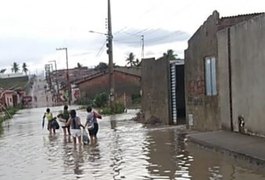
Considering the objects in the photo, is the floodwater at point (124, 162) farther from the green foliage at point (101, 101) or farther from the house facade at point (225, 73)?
the green foliage at point (101, 101)

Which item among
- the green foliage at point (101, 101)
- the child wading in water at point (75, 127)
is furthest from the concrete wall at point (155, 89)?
the green foliage at point (101, 101)

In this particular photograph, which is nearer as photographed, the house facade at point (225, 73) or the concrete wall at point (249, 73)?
the concrete wall at point (249, 73)

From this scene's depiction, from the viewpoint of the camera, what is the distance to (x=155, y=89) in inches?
1222

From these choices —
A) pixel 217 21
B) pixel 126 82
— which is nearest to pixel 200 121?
pixel 217 21

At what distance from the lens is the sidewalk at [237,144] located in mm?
13054

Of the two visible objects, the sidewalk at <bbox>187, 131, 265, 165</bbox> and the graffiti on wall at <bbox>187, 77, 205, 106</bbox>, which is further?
the graffiti on wall at <bbox>187, 77, 205, 106</bbox>

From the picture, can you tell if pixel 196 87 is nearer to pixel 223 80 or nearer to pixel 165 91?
pixel 223 80

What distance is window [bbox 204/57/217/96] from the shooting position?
71.5 feet

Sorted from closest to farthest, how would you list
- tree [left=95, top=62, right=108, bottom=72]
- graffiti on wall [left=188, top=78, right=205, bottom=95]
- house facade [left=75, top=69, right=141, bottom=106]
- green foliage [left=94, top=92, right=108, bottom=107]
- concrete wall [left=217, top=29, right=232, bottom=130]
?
1. concrete wall [left=217, top=29, right=232, bottom=130]
2. graffiti on wall [left=188, top=78, right=205, bottom=95]
3. green foliage [left=94, top=92, right=108, bottom=107]
4. house facade [left=75, top=69, right=141, bottom=106]
5. tree [left=95, top=62, right=108, bottom=72]

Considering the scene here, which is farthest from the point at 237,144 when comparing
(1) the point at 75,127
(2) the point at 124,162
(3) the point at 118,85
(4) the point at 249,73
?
(3) the point at 118,85

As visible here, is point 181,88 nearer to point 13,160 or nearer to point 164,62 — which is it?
point 164,62

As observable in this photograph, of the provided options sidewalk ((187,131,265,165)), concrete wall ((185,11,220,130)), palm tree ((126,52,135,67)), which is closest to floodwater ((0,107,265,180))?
sidewalk ((187,131,265,165))

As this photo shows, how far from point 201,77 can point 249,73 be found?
6.23 m

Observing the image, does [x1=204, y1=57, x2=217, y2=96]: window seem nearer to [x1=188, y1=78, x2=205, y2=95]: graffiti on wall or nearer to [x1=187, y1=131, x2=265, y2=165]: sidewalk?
[x1=188, y1=78, x2=205, y2=95]: graffiti on wall
